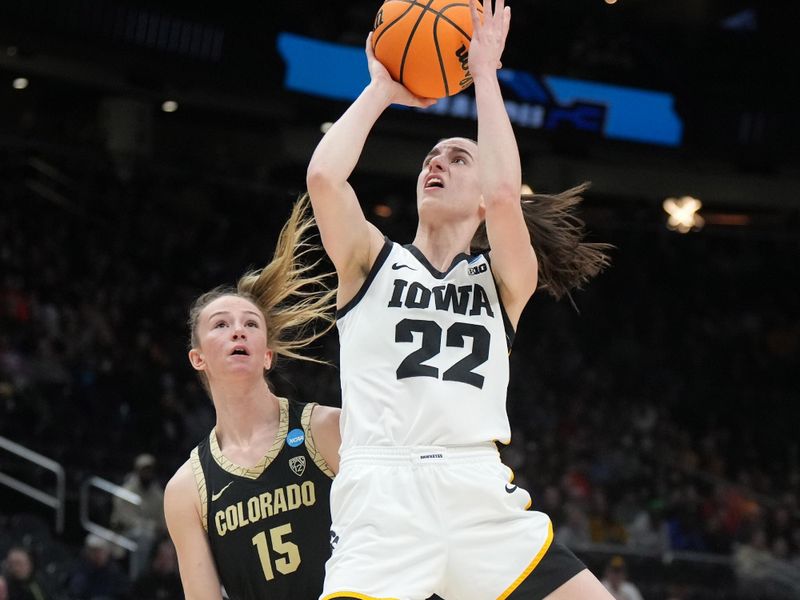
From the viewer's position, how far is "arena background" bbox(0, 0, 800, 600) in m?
12.2

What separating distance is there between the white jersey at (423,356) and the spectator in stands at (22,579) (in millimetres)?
5555

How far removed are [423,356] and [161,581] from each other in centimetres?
622

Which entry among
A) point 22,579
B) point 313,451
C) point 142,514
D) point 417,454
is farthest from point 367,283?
point 142,514

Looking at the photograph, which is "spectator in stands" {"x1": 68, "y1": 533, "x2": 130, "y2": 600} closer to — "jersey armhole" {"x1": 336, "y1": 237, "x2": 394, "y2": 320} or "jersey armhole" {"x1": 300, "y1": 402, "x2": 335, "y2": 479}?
"jersey armhole" {"x1": 300, "y1": 402, "x2": 335, "y2": 479}

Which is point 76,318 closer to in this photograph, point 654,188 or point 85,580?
point 85,580

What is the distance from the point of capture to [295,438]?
14.6ft

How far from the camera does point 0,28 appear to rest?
1401cm

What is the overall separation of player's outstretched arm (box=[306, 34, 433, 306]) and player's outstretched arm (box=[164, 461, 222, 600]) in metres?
1.06

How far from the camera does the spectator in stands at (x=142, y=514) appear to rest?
9594 millimetres

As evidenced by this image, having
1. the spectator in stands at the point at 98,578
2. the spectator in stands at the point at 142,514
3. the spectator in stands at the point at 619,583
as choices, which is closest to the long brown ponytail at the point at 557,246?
the spectator in stands at the point at 98,578

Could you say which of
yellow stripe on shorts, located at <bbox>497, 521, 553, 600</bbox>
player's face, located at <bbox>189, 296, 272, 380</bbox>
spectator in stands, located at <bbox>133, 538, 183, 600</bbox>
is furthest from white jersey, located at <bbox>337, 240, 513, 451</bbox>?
spectator in stands, located at <bbox>133, 538, 183, 600</bbox>

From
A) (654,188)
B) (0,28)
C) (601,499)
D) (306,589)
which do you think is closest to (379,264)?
(306,589)

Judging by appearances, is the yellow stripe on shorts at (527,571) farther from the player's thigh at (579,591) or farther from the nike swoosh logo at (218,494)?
the nike swoosh logo at (218,494)

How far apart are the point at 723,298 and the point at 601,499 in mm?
6909
